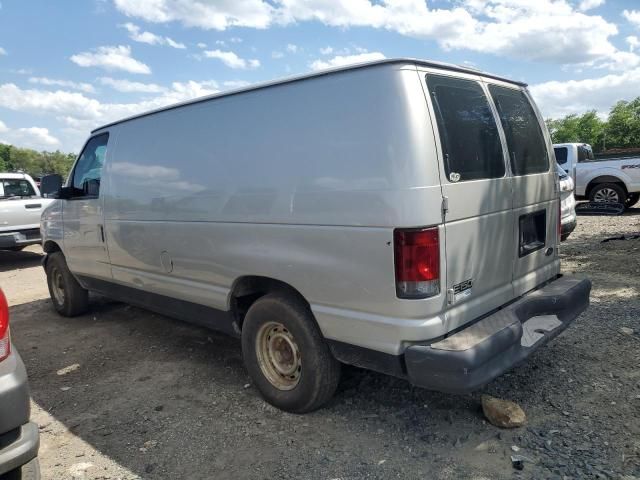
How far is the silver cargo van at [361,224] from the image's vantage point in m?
2.66

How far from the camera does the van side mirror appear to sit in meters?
5.38

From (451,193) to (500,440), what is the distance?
1.53 meters

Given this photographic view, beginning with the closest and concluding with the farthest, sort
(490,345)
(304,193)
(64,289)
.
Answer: (490,345), (304,193), (64,289)

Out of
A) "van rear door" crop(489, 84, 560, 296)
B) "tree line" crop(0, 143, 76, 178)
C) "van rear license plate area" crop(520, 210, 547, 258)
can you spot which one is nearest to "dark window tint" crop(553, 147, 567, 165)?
"van rear door" crop(489, 84, 560, 296)

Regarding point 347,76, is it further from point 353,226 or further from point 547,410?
point 547,410

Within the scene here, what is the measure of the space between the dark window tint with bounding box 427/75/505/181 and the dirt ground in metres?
1.61

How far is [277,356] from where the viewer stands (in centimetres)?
351

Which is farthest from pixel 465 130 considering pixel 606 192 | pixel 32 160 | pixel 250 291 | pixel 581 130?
pixel 32 160

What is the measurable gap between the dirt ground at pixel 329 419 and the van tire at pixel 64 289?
3.66 ft

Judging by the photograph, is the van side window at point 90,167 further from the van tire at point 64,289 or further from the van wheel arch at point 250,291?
the van wheel arch at point 250,291

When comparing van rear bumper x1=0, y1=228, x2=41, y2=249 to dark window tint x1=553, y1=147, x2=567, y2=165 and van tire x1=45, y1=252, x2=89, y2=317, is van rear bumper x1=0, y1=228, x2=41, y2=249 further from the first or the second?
dark window tint x1=553, y1=147, x2=567, y2=165

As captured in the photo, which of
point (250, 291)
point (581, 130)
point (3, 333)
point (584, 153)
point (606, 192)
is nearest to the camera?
point (3, 333)

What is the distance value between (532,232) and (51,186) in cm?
496

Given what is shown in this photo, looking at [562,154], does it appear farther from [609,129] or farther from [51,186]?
[609,129]
